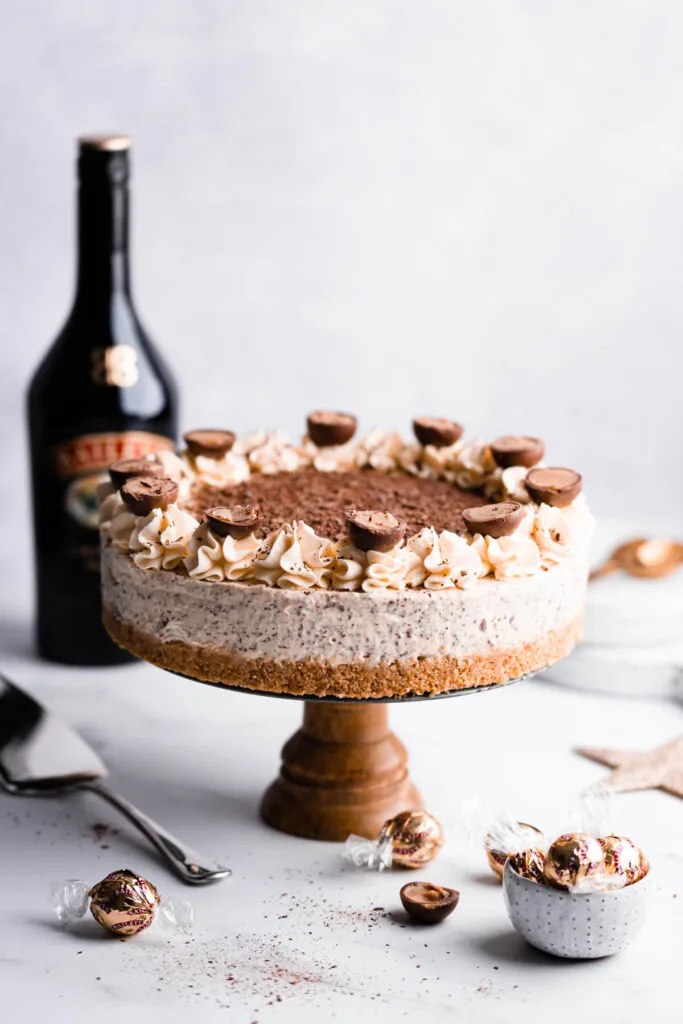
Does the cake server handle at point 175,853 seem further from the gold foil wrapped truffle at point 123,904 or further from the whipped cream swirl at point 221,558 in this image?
the whipped cream swirl at point 221,558

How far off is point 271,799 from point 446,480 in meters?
0.52

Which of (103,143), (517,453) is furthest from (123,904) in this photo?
(103,143)

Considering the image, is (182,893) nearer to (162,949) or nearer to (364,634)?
(162,949)

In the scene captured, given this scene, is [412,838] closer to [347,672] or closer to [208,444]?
[347,672]

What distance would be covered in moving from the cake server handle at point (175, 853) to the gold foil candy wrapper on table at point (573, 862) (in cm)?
45

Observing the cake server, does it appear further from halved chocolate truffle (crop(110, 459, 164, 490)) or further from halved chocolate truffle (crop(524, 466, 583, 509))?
halved chocolate truffle (crop(524, 466, 583, 509))

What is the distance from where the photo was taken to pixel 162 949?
71.7 inches

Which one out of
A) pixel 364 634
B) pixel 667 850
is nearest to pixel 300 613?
pixel 364 634

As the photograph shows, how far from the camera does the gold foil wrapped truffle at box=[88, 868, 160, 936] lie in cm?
181

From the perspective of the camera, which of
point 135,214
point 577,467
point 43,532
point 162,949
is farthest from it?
point 577,467

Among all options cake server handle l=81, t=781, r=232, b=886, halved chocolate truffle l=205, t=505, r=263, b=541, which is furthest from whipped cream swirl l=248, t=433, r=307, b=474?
cake server handle l=81, t=781, r=232, b=886

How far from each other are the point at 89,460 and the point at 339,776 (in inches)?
31.1

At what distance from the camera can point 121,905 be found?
181 cm

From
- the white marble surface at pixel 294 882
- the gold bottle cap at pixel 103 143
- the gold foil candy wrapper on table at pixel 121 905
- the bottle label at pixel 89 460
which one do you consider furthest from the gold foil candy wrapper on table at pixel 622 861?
the gold bottle cap at pixel 103 143
